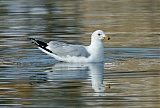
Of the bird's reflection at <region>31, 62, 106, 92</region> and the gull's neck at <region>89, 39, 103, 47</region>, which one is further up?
the gull's neck at <region>89, 39, 103, 47</region>

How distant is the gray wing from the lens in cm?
1669

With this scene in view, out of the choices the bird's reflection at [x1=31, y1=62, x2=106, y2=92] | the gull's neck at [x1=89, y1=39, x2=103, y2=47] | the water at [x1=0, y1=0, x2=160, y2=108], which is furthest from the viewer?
the gull's neck at [x1=89, y1=39, x2=103, y2=47]

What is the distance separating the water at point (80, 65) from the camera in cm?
1246

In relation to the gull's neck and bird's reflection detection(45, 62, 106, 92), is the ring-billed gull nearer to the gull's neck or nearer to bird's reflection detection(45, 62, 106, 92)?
the gull's neck

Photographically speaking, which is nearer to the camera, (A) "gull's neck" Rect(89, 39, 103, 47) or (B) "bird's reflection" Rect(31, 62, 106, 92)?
(B) "bird's reflection" Rect(31, 62, 106, 92)

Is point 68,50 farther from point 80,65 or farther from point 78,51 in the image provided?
point 80,65

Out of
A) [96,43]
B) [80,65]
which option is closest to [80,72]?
[80,65]

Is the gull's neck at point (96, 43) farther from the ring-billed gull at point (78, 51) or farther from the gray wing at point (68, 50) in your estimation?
the gray wing at point (68, 50)

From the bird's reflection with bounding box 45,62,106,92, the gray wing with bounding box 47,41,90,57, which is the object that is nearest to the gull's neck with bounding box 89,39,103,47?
the gray wing with bounding box 47,41,90,57

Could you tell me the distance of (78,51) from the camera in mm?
16688

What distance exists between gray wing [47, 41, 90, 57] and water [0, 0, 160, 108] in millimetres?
243

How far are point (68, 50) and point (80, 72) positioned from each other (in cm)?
151

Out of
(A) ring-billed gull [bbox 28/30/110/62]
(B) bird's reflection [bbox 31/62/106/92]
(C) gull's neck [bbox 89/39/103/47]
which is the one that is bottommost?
(B) bird's reflection [bbox 31/62/106/92]

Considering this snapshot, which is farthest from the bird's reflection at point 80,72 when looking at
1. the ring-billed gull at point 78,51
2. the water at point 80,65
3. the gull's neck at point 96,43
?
the gull's neck at point 96,43
